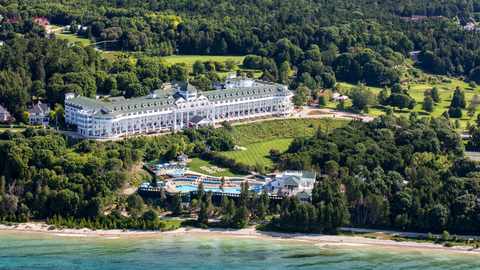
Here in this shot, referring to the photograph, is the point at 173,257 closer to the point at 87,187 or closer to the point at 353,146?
the point at 87,187

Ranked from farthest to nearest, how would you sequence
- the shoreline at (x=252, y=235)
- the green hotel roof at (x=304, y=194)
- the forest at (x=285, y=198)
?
the green hotel roof at (x=304, y=194)
the forest at (x=285, y=198)
the shoreline at (x=252, y=235)

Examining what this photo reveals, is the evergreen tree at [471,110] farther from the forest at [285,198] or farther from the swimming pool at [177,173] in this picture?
the swimming pool at [177,173]

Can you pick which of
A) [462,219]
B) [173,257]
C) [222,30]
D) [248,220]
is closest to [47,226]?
[173,257]

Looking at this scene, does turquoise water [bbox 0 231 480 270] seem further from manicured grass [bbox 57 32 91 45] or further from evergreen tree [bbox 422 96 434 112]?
manicured grass [bbox 57 32 91 45]

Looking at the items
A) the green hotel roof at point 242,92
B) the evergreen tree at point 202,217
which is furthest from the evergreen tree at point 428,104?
the evergreen tree at point 202,217

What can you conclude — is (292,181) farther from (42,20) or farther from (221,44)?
(42,20)

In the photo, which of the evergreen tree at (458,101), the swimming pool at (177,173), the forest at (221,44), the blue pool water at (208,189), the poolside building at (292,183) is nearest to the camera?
the blue pool water at (208,189)
